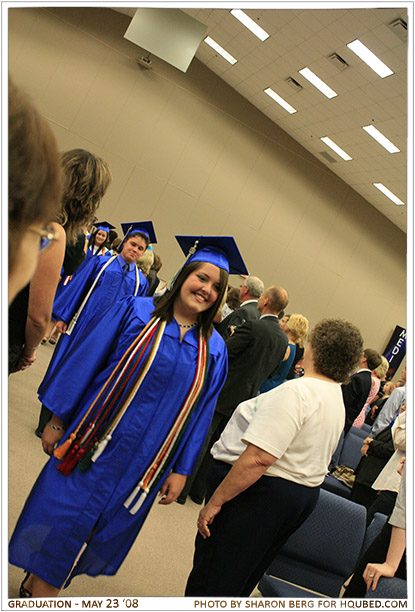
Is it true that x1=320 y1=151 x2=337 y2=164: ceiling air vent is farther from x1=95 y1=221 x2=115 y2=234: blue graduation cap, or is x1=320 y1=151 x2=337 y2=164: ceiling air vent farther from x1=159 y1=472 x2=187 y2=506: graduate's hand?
x1=159 y1=472 x2=187 y2=506: graduate's hand

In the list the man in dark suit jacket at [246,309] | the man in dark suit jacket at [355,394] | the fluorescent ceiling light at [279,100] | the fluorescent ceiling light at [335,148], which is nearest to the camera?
the man in dark suit jacket at [246,309]

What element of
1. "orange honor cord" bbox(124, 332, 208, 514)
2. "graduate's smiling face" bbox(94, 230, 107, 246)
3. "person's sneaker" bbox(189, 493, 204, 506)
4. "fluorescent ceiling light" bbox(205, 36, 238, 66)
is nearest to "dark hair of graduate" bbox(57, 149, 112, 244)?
"orange honor cord" bbox(124, 332, 208, 514)

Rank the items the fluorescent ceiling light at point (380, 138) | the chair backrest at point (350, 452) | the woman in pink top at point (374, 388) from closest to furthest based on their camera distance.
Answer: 1. the chair backrest at point (350, 452)
2. the woman in pink top at point (374, 388)
3. the fluorescent ceiling light at point (380, 138)

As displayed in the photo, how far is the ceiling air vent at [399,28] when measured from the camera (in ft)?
20.5

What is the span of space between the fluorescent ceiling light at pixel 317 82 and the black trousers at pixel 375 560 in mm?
8387

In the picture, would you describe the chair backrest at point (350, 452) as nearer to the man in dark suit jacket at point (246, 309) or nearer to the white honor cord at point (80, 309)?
the man in dark suit jacket at point (246, 309)

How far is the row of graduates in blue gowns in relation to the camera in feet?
5.98

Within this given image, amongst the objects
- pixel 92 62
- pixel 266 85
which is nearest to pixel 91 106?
pixel 92 62

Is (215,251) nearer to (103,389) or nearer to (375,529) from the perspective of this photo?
(103,389)

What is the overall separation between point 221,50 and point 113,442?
9.93 meters

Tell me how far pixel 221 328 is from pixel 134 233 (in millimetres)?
1213

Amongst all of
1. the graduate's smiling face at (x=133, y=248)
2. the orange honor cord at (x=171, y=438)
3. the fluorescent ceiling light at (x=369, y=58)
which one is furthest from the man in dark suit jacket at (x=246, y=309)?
the fluorescent ceiling light at (x=369, y=58)

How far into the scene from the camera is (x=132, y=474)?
1886mm

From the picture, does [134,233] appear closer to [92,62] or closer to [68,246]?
[68,246]
